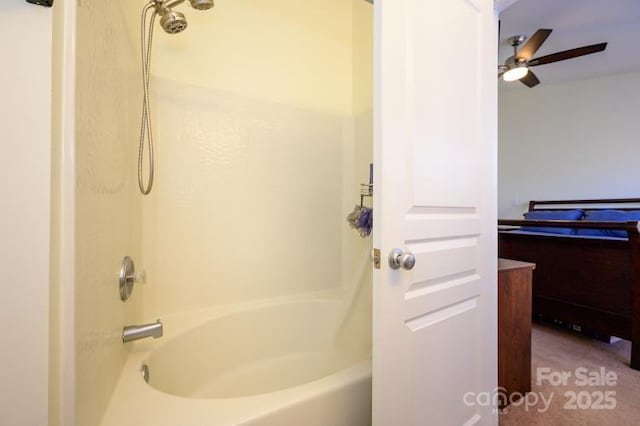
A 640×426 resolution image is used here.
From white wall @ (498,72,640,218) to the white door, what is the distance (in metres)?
4.02

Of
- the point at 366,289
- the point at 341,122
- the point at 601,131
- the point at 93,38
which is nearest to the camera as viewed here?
the point at 93,38

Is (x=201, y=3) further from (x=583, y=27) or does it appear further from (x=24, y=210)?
(x=583, y=27)

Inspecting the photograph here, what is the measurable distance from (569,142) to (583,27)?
6.38 ft

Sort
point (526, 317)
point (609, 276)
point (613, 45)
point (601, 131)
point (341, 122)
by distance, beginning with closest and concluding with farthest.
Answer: point (526, 317) < point (609, 276) < point (341, 122) < point (613, 45) < point (601, 131)

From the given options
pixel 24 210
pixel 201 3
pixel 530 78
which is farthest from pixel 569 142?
pixel 24 210

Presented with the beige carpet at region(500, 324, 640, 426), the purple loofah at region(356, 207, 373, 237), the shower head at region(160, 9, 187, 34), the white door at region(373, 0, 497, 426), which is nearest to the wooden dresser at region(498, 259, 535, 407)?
the beige carpet at region(500, 324, 640, 426)

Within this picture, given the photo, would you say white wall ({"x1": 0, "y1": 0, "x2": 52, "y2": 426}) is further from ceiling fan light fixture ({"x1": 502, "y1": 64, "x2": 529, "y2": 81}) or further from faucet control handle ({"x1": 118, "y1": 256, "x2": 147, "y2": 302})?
ceiling fan light fixture ({"x1": 502, "y1": 64, "x2": 529, "y2": 81})

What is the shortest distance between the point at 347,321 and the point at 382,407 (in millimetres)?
975

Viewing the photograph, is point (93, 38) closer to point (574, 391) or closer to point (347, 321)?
point (347, 321)

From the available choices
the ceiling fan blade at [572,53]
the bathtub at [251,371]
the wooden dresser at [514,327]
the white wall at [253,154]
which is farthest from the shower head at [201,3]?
the ceiling fan blade at [572,53]

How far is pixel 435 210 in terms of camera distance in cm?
96

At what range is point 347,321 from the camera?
1.77m

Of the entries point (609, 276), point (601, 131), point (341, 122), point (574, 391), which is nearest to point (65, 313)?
point (341, 122)

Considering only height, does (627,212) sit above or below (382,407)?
above
